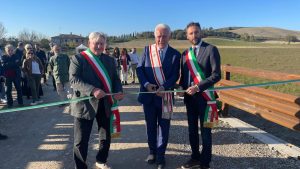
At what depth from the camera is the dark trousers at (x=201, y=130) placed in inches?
188

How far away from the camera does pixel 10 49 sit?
389 inches

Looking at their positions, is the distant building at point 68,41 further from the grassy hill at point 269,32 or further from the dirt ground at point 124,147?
the grassy hill at point 269,32

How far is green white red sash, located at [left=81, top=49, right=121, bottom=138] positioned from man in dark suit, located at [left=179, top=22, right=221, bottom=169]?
1.08m

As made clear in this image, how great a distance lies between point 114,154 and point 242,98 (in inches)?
126

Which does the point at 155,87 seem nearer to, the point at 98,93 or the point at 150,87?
the point at 150,87

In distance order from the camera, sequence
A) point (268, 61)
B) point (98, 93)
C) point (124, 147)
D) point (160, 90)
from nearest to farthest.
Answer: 1. point (98, 93)
2. point (160, 90)
3. point (124, 147)
4. point (268, 61)

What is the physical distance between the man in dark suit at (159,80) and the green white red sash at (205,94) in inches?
10.4

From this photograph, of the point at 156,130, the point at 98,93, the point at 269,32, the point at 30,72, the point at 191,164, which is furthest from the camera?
the point at 269,32

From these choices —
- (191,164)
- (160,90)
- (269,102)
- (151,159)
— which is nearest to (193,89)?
(160,90)

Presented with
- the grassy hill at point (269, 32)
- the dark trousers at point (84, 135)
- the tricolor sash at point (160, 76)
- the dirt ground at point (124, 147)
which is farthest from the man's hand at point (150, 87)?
the grassy hill at point (269, 32)

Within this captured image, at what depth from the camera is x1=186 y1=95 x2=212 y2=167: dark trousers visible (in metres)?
4.77

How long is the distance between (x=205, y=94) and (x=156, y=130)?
1.01m

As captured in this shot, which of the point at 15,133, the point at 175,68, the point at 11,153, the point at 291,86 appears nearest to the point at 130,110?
the point at 15,133

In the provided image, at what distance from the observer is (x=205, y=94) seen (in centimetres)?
472
